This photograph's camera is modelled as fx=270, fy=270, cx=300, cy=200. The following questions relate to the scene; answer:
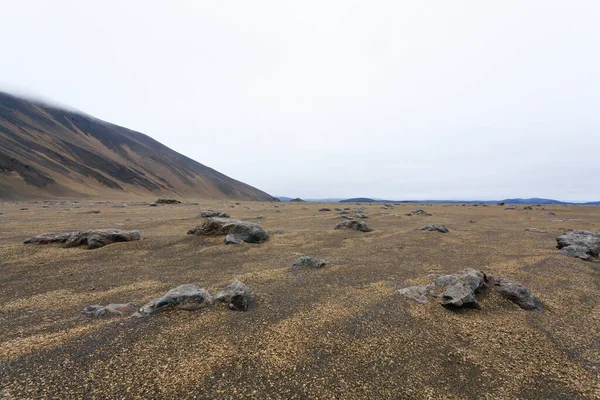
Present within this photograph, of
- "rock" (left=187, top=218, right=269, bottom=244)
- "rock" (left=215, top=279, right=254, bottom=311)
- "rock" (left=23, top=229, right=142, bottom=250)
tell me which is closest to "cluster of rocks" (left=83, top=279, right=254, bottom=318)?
"rock" (left=215, top=279, right=254, bottom=311)

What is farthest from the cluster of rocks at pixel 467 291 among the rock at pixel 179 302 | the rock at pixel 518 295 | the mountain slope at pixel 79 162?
the mountain slope at pixel 79 162

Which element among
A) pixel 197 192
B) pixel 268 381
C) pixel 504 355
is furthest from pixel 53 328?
pixel 197 192

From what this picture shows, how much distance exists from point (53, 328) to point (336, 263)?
8.36 metres

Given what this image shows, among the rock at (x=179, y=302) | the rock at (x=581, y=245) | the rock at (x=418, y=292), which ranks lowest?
the rock at (x=179, y=302)

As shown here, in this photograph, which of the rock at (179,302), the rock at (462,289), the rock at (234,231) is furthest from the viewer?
the rock at (234,231)

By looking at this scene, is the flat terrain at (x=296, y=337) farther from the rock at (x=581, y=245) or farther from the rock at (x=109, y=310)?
the rock at (x=581, y=245)

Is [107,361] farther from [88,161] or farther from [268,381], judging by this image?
[88,161]

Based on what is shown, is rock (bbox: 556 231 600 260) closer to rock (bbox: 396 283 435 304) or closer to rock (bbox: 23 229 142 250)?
rock (bbox: 396 283 435 304)

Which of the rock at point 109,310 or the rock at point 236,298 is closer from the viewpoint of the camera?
the rock at point 109,310

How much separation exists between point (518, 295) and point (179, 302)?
8537 millimetres

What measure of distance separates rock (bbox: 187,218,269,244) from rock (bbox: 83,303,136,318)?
7.44 metres

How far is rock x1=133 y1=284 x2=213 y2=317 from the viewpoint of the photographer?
19.7 ft

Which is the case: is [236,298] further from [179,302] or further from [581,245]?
[581,245]

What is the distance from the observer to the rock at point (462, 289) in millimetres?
6648
